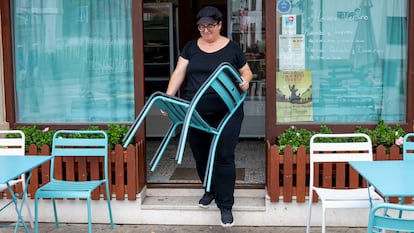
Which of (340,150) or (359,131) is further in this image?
(359,131)

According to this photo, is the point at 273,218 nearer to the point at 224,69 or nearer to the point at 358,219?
the point at 358,219

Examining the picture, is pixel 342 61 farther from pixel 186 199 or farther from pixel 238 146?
pixel 238 146

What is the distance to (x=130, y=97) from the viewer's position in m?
4.89

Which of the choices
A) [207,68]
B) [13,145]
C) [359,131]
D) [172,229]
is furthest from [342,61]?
[13,145]

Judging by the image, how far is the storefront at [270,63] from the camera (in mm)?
4605

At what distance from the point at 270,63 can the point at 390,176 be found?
184 centimetres

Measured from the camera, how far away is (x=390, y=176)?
302 centimetres

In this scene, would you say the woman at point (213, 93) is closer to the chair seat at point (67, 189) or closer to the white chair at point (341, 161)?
the white chair at point (341, 161)

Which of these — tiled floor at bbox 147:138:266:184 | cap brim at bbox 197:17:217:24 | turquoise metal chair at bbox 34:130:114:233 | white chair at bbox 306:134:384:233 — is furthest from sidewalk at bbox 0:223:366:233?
cap brim at bbox 197:17:217:24

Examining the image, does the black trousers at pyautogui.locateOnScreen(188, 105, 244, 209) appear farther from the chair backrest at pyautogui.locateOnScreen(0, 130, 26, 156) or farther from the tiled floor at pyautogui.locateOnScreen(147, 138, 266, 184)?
the chair backrest at pyautogui.locateOnScreen(0, 130, 26, 156)

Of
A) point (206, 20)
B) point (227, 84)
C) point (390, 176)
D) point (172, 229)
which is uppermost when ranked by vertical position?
point (206, 20)

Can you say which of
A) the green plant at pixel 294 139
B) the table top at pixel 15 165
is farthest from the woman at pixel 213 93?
the table top at pixel 15 165

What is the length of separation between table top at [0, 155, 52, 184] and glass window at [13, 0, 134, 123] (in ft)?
4.29

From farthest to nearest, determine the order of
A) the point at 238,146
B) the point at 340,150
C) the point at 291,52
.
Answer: the point at 238,146 < the point at 291,52 < the point at 340,150
